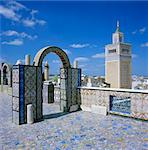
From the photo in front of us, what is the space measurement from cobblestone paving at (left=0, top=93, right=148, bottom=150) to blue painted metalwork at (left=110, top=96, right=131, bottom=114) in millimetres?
473

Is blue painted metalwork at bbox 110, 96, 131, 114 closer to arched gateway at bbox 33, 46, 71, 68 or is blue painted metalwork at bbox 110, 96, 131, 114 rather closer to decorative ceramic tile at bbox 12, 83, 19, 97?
arched gateway at bbox 33, 46, 71, 68

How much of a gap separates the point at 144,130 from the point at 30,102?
184 inches

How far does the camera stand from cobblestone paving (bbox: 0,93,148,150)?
4.95m

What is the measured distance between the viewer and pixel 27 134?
5910 mm

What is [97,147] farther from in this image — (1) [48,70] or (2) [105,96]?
(1) [48,70]

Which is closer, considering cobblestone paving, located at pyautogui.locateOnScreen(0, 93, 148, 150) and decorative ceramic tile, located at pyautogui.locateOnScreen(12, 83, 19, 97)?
cobblestone paving, located at pyautogui.locateOnScreen(0, 93, 148, 150)

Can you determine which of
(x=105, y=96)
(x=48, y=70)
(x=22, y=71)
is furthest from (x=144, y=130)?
(x=48, y=70)

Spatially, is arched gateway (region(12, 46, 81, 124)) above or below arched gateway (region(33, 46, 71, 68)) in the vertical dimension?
below

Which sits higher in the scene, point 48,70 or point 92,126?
point 48,70

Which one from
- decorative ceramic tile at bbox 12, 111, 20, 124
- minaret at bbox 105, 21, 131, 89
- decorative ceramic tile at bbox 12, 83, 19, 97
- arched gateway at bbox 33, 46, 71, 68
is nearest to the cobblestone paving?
decorative ceramic tile at bbox 12, 111, 20, 124

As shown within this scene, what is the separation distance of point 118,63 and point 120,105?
2631cm

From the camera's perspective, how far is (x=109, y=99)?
8758 millimetres

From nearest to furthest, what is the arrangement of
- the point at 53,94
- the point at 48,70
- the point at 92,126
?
the point at 92,126
the point at 53,94
the point at 48,70

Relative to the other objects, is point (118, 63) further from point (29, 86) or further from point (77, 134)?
point (77, 134)
